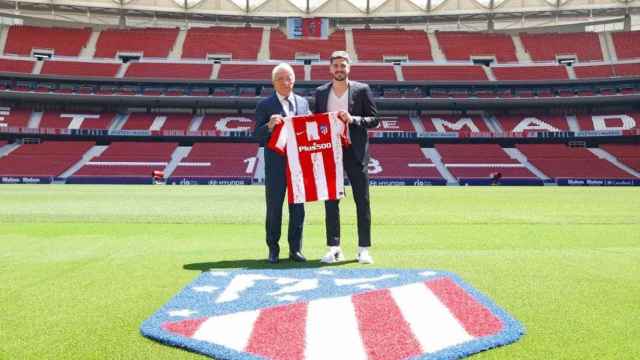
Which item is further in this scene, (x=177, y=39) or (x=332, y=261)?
(x=177, y=39)

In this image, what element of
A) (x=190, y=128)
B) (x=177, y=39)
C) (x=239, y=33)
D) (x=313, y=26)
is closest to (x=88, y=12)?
(x=177, y=39)

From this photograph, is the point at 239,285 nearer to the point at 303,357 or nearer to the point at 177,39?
the point at 303,357

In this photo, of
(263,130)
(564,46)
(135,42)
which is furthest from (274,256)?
(564,46)

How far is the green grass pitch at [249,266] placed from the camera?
2.65 m

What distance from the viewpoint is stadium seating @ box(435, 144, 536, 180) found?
124 feet

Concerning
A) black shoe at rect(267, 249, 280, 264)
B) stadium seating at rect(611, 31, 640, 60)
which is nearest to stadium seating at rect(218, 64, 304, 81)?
stadium seating at rect(611, 31, 640, 60)

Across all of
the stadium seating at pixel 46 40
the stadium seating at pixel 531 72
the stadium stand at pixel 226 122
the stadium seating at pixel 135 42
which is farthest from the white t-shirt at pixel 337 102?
the stadium seating at pixel 46 40

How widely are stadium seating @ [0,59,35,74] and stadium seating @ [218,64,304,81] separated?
17686mm

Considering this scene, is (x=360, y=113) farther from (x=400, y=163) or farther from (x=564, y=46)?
(x=564, y=46)

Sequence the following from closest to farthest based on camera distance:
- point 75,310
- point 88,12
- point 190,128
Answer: point 75,310 → point 190,128 → point 88,12

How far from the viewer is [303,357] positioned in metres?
2.38

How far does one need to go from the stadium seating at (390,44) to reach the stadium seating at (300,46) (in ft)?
7.02

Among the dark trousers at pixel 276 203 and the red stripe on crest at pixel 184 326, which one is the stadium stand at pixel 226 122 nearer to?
the dark trousers at pixel 276 203

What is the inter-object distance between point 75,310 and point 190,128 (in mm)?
43463
